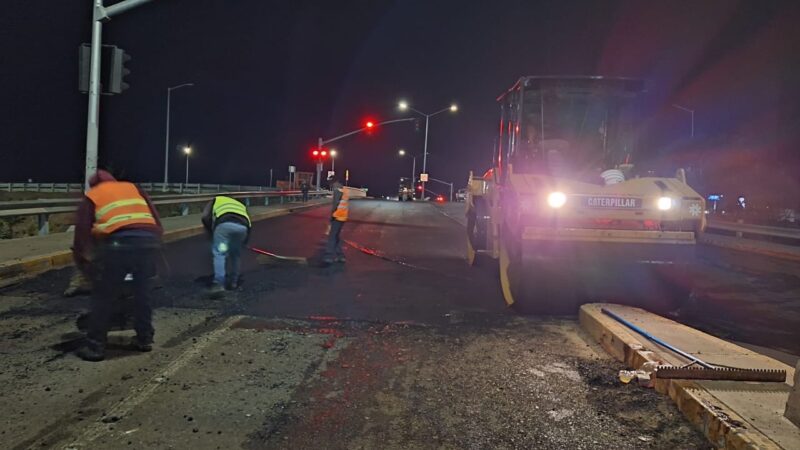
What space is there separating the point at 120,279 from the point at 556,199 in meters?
5.00

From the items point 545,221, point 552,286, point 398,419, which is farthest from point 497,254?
point 398,419

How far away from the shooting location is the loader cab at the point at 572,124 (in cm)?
852

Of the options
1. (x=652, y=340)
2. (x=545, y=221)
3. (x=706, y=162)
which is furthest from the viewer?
(x=706, y=162)

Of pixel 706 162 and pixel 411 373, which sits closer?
pixel 411 373

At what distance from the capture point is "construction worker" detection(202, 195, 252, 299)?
25.7ft

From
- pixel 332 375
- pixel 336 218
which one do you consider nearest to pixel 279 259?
pixel 336 218

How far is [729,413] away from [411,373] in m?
2.34

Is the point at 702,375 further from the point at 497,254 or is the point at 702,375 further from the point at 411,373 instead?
the point at 497,254

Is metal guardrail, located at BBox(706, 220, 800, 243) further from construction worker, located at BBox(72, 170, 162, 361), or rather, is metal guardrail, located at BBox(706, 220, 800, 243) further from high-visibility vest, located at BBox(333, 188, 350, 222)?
construction worker, located at BBox(72, 170, 162, 361)

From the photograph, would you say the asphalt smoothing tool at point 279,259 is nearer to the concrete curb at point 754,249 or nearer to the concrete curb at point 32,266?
the concrete curb at point 32,266

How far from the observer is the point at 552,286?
28.1ft

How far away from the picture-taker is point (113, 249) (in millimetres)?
5020

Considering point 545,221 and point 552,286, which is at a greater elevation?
point 545,221

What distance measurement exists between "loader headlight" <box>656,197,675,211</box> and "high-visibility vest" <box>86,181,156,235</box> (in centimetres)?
596
